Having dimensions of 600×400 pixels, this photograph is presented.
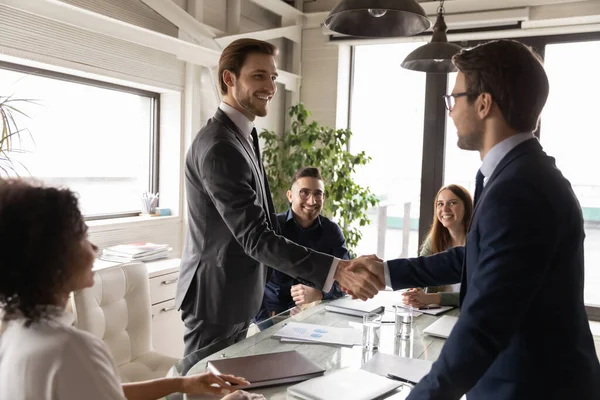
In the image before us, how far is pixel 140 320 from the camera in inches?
95.7

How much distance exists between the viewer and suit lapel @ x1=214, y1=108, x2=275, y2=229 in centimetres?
196

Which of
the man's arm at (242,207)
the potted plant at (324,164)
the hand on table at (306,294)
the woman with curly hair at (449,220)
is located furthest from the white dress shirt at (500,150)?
the potted plant at (324,164)

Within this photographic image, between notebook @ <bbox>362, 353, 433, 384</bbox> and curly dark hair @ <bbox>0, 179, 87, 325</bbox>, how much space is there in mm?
914

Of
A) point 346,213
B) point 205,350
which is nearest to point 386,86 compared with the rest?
point 346,213

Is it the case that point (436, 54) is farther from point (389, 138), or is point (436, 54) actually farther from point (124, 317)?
point (389, 138)

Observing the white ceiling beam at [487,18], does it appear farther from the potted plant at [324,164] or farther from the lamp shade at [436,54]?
the lamp shade at [436,54]

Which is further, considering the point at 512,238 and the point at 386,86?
the point at 386,86

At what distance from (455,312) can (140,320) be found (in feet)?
4.39

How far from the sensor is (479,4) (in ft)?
12.5

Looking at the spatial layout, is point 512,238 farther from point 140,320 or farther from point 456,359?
point 140,320

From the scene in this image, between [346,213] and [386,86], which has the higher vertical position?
[386,86]

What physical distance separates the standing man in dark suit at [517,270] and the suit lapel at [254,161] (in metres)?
0.92

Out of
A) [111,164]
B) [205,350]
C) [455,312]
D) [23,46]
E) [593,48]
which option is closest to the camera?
[205,350]

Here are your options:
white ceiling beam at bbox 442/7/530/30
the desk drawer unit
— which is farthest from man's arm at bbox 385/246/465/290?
white ceiling beam at bbox 442/7/530/30
